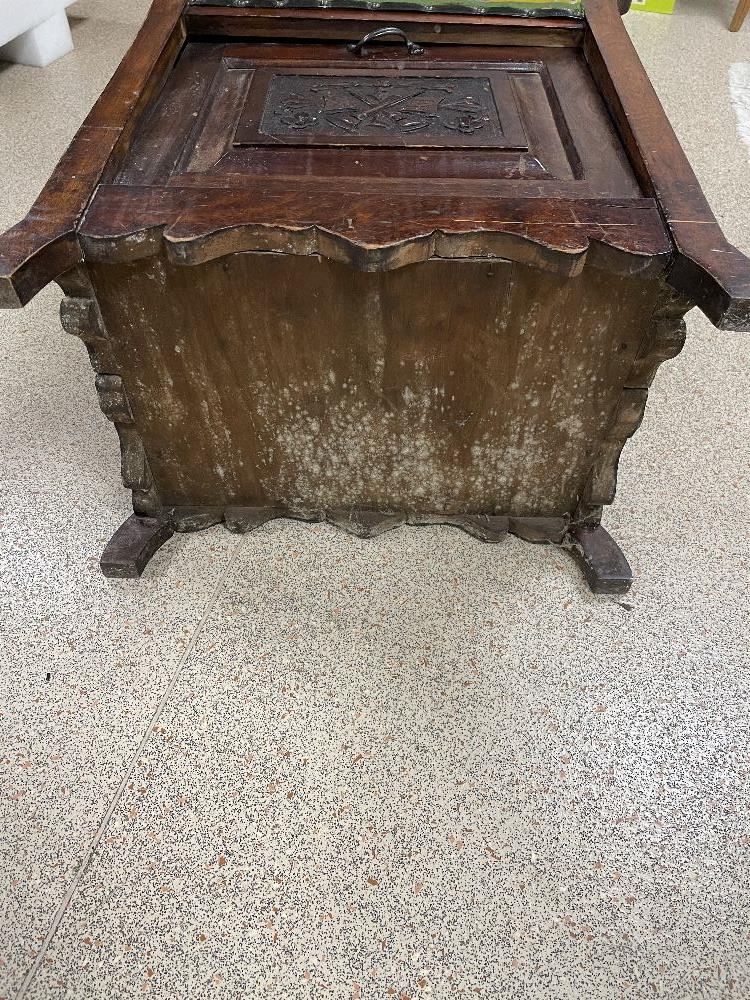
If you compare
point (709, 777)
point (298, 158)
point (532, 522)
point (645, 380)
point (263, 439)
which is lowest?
point (709, 777)

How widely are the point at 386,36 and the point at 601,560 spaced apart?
109 centimetres

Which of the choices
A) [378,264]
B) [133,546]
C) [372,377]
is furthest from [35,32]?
[378,264]

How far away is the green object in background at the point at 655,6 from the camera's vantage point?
347cm

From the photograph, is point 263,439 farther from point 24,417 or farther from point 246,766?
point 24,417

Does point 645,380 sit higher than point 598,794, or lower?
higher

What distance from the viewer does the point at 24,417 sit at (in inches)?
70.6

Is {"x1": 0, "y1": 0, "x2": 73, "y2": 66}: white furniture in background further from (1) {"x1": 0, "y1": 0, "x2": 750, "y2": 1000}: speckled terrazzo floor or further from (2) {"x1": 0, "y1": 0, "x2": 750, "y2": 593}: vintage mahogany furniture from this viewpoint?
(1) {"x1": 0, "y1": 0, "x2": 750, "y2": 1000}: speckled terrazzo floor

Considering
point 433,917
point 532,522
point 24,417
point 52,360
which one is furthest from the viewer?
point 52,360

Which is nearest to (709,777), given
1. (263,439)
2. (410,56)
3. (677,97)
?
(263,439)

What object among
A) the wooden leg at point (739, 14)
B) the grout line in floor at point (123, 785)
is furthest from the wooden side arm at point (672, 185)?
the wooden leg at point (739, 14)

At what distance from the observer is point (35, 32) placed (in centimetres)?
292

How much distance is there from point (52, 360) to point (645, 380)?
4.60ft

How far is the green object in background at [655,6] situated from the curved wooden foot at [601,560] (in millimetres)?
3069

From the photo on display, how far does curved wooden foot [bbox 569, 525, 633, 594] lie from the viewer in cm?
144
